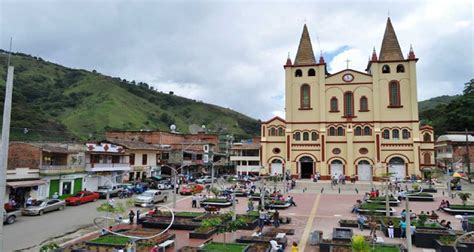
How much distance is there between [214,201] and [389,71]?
126 ft

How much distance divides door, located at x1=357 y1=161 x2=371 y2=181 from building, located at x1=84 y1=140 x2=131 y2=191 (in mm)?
32618

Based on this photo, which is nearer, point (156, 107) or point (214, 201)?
point (214, 201)

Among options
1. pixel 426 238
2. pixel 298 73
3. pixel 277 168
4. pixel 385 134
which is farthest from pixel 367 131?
pixel 426 238

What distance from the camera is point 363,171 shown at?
186 feet

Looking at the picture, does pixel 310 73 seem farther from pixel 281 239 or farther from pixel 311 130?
pixel 281 239

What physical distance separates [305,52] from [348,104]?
1065cm

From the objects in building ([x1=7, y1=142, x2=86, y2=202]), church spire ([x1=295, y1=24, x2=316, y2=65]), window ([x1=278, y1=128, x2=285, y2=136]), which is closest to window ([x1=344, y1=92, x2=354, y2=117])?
church spire ([x1=295, y1=24, x2=316, y2=65])

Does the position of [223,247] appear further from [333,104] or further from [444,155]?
[444,155]

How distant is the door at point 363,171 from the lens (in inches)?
2218

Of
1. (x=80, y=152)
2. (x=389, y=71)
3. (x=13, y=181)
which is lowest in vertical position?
(x=13, y=181)

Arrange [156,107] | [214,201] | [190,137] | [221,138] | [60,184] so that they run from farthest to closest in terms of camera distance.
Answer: [156,107] → [221,138] → [190,137] → [60,184] → [214,201]

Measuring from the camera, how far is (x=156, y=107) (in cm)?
12038

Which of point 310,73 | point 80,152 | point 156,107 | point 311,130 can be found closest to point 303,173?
point 311,130

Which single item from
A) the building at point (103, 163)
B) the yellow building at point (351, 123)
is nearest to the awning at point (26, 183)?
the building at point (103, 163)
